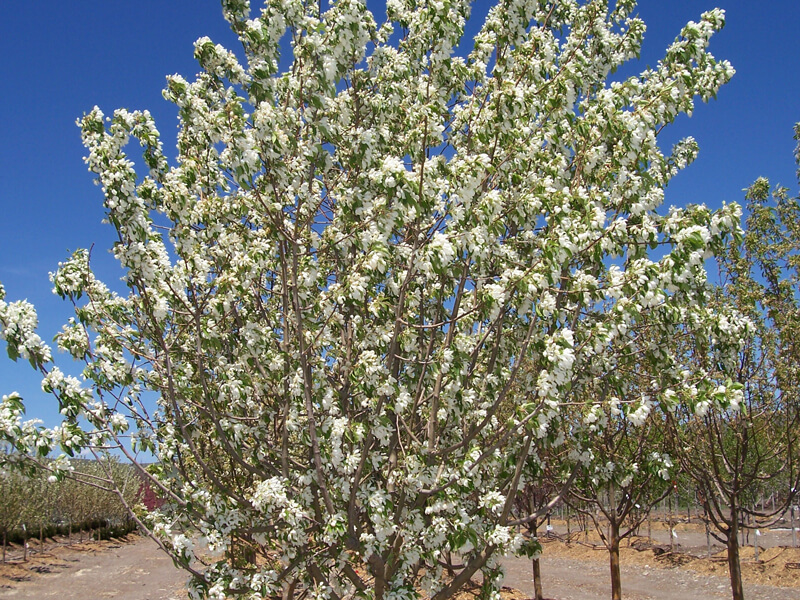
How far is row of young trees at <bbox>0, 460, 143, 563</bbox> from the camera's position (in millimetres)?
32844

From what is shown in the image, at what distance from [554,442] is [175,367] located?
4.26 meters

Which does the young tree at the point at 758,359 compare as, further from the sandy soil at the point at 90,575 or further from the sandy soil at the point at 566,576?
the sandy soil at the point at 90,575

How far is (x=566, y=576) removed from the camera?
25.5m

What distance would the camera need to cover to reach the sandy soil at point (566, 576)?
69.3 feet

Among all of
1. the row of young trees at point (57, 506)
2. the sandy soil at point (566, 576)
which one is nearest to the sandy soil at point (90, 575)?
the sandy soil at point (566, 576)

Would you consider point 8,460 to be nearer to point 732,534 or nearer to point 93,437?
point 93,437

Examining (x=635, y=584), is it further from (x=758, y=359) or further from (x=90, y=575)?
(x=90, y=575)

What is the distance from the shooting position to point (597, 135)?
21.7ft

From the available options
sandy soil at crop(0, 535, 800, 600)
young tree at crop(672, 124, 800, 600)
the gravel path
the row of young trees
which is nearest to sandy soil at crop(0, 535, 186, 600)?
sandy soil at crop(0, 535, 800, 600)

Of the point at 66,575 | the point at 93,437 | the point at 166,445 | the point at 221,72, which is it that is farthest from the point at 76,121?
the point at 66,575

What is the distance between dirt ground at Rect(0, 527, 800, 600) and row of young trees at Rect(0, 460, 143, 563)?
7.55ft

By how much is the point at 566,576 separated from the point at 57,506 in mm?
39428

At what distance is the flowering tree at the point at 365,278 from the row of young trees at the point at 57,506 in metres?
21.7

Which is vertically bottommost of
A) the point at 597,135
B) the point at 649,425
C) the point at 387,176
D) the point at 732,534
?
the point at 732,534
